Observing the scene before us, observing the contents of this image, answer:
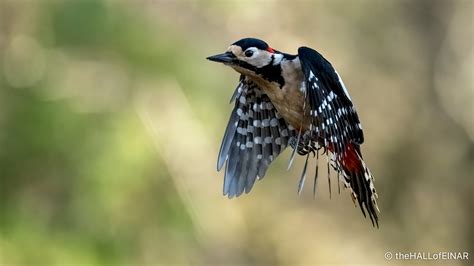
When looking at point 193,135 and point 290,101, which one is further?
point 193,135

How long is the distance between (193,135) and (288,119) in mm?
3707

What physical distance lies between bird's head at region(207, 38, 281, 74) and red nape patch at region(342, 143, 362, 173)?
0.37 m

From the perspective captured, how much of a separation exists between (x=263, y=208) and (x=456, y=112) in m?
2.01

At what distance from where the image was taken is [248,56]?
2547 millimetres

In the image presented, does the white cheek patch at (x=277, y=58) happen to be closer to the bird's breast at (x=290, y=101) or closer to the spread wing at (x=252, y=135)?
the bird's breast at (x=290, y=101)

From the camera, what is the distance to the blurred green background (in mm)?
6062

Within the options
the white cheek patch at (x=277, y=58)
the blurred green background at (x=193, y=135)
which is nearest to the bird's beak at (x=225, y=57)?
the white cheek patch at (x=277, y=58)

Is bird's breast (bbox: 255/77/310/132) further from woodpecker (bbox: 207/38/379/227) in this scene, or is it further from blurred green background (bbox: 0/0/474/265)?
blurred green background (bbox: 0/0/474/265)

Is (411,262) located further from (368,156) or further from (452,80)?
(452,80)

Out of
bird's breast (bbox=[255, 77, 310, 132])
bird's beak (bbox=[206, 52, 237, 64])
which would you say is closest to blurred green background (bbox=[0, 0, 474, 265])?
bird's breast (bbox=[255, 77, 310, 132])

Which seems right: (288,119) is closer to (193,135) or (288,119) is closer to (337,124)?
(337,124)

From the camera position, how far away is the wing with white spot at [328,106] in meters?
2.45

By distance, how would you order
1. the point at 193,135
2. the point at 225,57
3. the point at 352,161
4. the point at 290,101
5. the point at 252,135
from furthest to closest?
the point at 193,135 → the point at 252,135 → the point at 290,101 → the point at 352,161 → the point at 225,57

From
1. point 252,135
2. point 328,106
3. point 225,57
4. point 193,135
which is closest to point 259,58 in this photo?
point 225,57
